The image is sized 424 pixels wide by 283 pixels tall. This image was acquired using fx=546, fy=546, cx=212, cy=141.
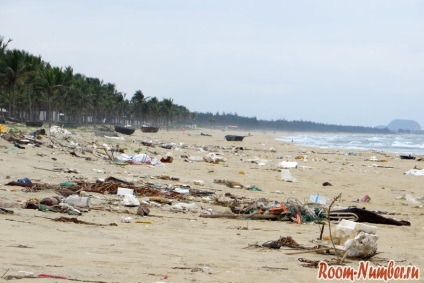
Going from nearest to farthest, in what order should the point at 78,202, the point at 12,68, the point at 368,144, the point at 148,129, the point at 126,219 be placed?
the point at 126,219 → the point at 78,202 → the point at 12,68 → the point at 148,129 → the point at 368,144

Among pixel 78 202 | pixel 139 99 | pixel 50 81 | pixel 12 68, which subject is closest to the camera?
pixel 78 202

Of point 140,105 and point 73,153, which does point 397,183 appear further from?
point 140,105

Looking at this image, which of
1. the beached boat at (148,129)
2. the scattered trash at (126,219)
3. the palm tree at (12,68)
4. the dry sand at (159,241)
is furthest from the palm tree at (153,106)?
the scattered trash at (126,219)

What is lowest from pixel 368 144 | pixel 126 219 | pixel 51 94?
pixel 368 144

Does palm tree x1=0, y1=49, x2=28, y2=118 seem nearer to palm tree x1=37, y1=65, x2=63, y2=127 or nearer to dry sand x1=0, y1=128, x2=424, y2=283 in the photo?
palm tree x1=37, y1=65, x2=63, y2=127

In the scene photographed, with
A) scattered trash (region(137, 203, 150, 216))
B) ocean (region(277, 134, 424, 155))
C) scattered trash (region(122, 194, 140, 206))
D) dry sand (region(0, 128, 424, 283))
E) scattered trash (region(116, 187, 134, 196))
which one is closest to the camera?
dry sand (region(0, 128, 424, 283))

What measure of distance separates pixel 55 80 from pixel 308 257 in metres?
45.9

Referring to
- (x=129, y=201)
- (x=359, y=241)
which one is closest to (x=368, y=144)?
(x=129, y=201)

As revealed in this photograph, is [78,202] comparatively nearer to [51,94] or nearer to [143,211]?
[143,211]

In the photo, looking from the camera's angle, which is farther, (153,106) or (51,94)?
(153,106)

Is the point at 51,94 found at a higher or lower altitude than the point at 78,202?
higher

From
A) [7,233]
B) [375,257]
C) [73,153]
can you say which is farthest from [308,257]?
[73,153]

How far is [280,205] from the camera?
32.6 feet

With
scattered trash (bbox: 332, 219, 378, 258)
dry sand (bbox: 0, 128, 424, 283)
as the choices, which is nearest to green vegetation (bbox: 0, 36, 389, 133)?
dry sand (bbox: 0, 128, 424, 283)
